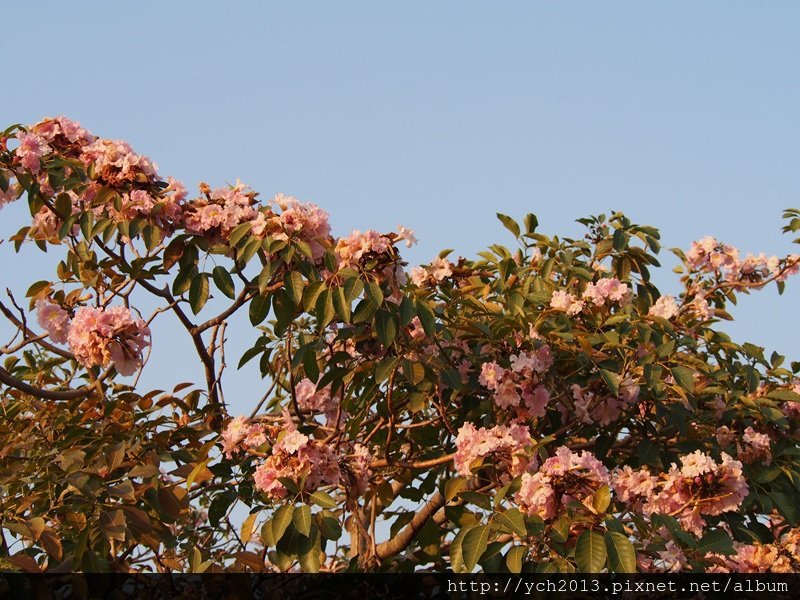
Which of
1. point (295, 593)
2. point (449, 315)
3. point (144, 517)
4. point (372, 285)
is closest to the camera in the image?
point (144, 517)

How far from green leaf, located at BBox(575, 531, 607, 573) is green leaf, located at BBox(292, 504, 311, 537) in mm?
786

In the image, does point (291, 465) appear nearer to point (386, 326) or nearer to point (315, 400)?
point (386, 326)

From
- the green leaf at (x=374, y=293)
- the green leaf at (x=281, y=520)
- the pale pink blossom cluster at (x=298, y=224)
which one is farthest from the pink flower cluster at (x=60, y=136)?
the green leaf at (x=281, y=520)

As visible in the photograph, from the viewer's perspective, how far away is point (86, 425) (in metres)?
4.23

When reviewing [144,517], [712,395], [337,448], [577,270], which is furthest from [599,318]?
[144,517]

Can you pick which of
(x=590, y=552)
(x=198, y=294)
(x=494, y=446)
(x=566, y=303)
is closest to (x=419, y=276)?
(x=566, y=303)

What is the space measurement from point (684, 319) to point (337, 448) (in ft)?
6.23

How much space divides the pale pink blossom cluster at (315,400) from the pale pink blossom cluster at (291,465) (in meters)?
1.00

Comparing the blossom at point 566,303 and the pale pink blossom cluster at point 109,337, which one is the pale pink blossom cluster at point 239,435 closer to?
the pale pink blossom cluster at point 109,337

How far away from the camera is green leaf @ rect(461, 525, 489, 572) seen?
3225 millimetres

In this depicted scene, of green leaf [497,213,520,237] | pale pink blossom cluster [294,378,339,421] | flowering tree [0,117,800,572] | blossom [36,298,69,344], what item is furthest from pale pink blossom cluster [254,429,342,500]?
green leaf [497,213,520,237]

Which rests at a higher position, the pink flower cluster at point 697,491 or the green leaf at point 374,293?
the green leaf at point 374,293

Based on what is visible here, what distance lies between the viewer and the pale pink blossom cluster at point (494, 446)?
364 centimetres

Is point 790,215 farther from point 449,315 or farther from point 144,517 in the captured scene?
point 144,517
